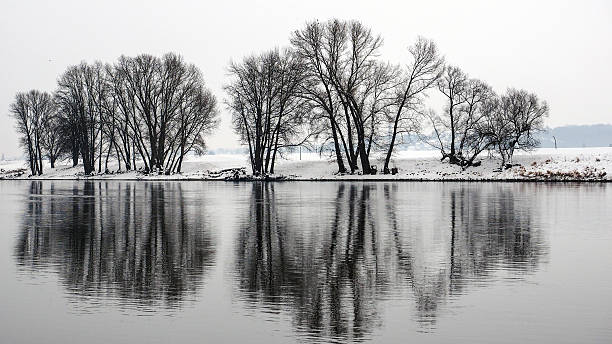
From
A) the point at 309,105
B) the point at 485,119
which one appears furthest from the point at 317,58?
the point at 485,119

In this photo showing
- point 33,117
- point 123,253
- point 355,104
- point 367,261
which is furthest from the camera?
point 33,117

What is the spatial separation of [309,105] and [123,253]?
52149 mm

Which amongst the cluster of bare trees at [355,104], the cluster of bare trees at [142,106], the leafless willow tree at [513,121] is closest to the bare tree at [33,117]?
the cluster of bare trees at [142,106]

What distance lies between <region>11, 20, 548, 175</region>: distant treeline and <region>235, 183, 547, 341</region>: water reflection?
42515 millimetres

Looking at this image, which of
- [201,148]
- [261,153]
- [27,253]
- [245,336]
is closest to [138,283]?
[245,336]

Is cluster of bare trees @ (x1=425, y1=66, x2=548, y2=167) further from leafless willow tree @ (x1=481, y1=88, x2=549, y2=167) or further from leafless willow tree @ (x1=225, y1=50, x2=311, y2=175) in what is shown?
leafless willow tree @ (x1=225, y1=50, x2=311, y2=175)

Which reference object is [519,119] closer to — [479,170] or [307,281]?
[479,170]

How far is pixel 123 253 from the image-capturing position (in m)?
14.8

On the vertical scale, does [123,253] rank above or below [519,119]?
below

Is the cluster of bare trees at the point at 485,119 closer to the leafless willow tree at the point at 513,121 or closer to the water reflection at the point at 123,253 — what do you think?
the leafless willow tree at the point at 513,121

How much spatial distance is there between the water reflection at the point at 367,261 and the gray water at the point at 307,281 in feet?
0.13

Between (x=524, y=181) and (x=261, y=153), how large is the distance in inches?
1141

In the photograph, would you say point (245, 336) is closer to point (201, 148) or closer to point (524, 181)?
point (524, 181)

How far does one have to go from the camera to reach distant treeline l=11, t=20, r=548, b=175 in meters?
66.0
